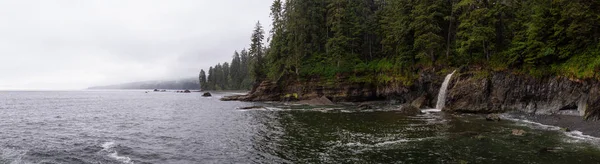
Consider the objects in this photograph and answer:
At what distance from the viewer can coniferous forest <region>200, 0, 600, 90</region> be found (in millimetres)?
37281

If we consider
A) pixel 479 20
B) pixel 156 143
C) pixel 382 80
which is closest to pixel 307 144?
pixel 156 143

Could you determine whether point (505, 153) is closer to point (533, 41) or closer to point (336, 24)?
point (533, 41)

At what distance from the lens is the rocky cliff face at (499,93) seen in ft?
113

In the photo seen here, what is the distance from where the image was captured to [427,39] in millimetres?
55625

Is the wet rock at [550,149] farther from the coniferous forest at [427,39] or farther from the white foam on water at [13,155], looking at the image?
the white foam on water at [13,155]

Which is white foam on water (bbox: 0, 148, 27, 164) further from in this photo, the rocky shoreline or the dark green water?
the rocky shoreline

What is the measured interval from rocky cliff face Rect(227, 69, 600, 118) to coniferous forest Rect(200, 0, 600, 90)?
134 cm

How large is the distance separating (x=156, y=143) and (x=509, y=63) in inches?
1707

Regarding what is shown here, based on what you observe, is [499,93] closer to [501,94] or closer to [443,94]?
[501,94]

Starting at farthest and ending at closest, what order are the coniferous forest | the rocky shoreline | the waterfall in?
the waterfall
the coniferous forest
the rocky shoreline

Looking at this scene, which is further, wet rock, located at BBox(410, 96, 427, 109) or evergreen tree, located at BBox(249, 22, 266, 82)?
evergreen tree, located at BBox(249, 22, 266, 82)

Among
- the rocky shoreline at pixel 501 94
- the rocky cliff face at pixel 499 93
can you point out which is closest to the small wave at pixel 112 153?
the rocky shoreline at pixel 501 94

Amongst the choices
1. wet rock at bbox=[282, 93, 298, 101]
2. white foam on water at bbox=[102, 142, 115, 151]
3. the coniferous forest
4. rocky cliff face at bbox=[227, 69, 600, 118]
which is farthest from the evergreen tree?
white foam on water at bbox=[102, 142, 115, 151]

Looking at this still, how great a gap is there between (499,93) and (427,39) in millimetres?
16017
